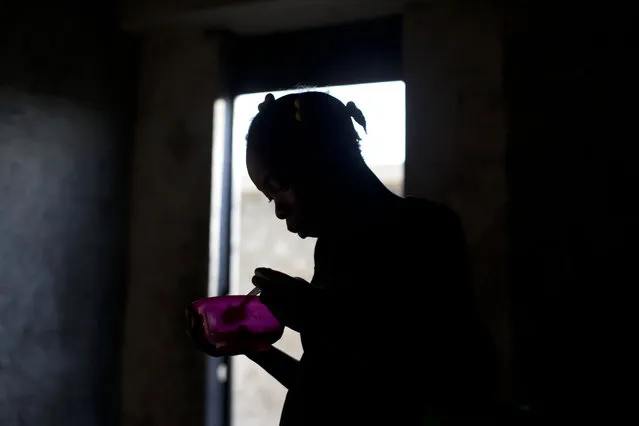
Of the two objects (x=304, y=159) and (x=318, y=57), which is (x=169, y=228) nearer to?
(x=318, y=57)

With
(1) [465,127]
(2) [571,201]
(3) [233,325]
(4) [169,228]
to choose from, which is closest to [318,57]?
(1) [465,127]

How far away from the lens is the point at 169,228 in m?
1.40

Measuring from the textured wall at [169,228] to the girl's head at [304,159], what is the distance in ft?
2.14

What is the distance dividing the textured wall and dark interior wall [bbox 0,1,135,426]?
0.14ft

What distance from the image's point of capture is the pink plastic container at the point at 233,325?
2.70 ft

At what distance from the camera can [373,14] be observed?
1313mm

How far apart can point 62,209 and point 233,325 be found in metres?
0.66

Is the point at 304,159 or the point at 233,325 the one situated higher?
the point at 304,159

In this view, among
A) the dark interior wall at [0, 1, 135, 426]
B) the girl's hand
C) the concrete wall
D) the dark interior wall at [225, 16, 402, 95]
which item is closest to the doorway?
the dark interior wall at [225, 16, 402, 95]

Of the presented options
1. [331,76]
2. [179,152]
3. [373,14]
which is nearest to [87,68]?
[179,152]

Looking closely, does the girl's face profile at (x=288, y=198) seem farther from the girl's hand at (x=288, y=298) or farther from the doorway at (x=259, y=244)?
the doorway at (x=259, y=244)

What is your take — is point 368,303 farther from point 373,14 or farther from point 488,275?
point 373,14

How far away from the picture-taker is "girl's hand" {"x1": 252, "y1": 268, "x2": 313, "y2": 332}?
65 cm

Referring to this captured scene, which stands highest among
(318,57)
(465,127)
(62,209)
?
(318,57)
